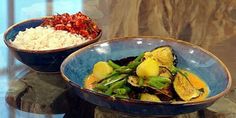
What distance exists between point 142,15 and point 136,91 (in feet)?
1.41

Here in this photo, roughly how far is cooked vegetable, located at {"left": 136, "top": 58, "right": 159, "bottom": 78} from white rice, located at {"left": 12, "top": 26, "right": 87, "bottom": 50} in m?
0.26

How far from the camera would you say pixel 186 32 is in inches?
54.0

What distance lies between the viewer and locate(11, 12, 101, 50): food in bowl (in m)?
1.17

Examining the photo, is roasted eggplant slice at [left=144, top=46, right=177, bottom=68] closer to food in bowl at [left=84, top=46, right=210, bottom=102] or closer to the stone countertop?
food in bowl at [left=84, top=46, right=210, bottom=102]

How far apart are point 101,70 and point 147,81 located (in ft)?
0.45

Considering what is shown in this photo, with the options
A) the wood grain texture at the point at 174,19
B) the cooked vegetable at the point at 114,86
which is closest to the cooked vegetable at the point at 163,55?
the cooked vegetable at the point at 114,86

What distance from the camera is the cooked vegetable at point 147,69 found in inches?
37.9

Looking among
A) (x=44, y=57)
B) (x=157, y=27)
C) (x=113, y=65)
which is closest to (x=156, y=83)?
(x=113, y=65)

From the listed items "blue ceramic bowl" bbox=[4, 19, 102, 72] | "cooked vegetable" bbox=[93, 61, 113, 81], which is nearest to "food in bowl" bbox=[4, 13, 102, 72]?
"blue ceramic bowl" bbox=[4, 19, 102, 72]

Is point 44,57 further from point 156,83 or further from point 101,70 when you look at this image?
point 156,83

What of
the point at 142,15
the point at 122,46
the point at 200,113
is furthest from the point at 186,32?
the point at 200,113

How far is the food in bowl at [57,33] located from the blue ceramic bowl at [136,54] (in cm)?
8

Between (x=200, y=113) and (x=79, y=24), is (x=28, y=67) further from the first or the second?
(x=200, y=113)

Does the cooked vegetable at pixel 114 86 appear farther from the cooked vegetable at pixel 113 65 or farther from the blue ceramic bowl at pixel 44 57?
the blue ceramic bowl at pixel 44 57
